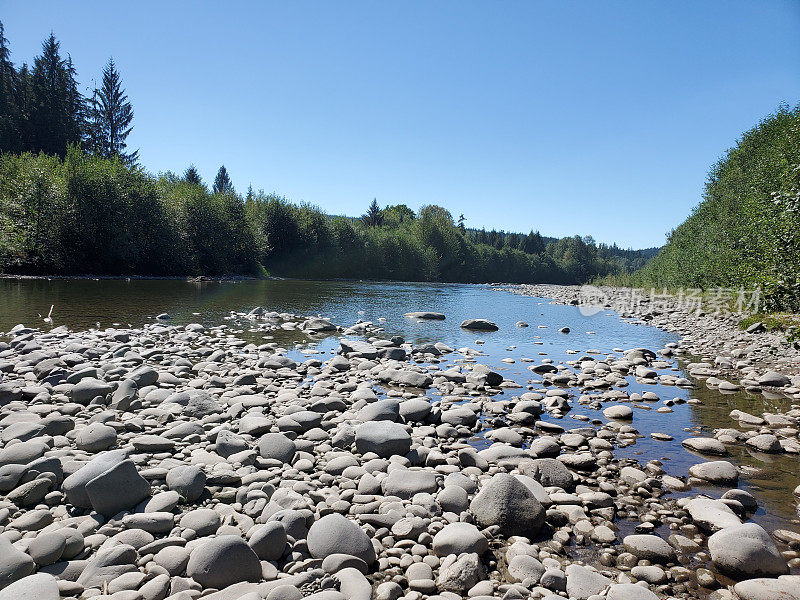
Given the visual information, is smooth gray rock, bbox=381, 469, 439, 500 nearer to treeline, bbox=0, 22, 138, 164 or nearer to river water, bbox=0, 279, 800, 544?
river water, bbox=0, 279, 800, 544

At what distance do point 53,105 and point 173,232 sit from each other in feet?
99.7

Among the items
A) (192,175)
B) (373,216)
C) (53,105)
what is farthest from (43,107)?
(373,216)

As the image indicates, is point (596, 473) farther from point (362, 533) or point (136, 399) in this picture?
point (136, 399)

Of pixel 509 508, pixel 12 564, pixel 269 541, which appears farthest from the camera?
pixel 509 508

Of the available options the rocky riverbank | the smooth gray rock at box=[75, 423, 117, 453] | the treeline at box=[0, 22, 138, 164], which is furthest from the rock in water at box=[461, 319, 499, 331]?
the treeline at box=[0, 22, 138, 164]

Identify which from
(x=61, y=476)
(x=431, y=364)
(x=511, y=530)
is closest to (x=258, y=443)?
(x=61, y=476)

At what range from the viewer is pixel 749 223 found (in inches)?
673

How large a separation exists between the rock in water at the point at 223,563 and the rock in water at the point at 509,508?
185cm

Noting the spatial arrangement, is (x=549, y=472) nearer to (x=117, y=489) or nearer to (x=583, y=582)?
(x=583, y=582)

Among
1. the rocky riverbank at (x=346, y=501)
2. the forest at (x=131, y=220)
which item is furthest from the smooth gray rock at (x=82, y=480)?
the forest at (x=131, y=220)

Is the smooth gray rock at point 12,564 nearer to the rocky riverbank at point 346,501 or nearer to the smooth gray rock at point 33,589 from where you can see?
the rocky riverbank at point 346,501

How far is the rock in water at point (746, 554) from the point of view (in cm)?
294

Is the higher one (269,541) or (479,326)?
(479,326)

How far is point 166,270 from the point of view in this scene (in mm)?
39938
